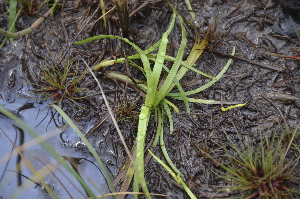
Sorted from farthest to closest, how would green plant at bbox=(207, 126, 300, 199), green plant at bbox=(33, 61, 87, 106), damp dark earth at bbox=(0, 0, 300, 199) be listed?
1. green plant at bbox=(33, 61, 87, 106)
2. damp dark earth at bbox=(0, 0, 300, 199)
3. green plant at bbox=(207, 126, 300, 199)

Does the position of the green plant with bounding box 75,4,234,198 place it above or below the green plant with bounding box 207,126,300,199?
above

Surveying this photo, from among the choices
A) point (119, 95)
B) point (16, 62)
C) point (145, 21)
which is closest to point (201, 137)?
point (119, 95)

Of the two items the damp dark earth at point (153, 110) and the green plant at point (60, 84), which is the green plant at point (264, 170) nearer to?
the damp dark earth at point (153, 110)

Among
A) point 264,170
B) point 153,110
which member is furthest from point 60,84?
point 264,170

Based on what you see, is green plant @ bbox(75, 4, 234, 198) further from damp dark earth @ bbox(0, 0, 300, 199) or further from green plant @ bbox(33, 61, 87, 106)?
green plant @ bbox(33, 61, 87, 106)

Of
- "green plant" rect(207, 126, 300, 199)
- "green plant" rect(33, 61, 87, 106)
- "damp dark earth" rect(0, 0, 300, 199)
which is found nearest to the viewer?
"green plant" rect(207, 126, 300, 199)

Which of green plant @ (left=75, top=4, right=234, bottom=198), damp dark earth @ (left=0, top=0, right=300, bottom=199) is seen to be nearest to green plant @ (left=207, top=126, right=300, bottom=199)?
damp dark earth @ (left=0, top=0, right=300, bottom=199)

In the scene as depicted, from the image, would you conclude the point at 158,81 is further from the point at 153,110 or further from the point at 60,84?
the point at 60,84

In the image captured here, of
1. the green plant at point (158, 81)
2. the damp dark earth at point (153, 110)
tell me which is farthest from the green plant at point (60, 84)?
the green plant at point (158, 81)
